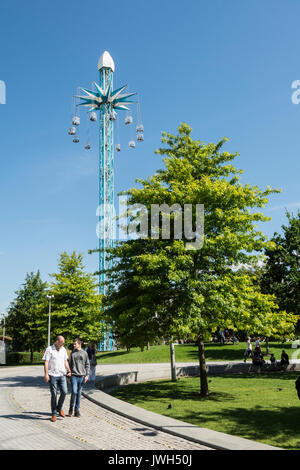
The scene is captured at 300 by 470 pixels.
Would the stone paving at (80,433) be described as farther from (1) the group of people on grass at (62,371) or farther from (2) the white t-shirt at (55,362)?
(2) the white t-shirt at (55,362)

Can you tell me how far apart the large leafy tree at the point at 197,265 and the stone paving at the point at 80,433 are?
329 cm

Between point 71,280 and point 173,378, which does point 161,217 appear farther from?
point 71,280

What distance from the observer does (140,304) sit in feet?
38.8

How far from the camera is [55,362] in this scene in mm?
8453

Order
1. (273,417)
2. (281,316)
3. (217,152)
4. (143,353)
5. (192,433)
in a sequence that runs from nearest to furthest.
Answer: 1. (192,433)
2. (273,417)
3. (281,316)
4. (217,152)
5. (143,353)

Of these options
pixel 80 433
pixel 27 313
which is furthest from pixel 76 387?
pixel 27 313

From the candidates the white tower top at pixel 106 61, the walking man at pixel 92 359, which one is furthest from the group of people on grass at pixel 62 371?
the white tower top at pixel 106 61

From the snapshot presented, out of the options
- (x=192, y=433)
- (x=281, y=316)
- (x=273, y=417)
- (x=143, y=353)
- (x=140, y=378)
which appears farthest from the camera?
(x=143, y=353)

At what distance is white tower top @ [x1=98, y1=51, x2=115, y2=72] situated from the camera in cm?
5275

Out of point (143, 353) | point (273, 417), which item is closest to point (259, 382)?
point (273, 417)

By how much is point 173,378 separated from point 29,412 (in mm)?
8359

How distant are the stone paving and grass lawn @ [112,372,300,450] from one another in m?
1.49

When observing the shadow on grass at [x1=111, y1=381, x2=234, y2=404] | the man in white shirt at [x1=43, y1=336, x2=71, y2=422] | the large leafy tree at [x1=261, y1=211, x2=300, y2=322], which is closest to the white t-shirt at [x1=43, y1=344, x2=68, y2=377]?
the man in white shirt at [x1=43, y1=336, x2=71, y2=422]

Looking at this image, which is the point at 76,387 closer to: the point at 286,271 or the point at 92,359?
the point at 92,359
